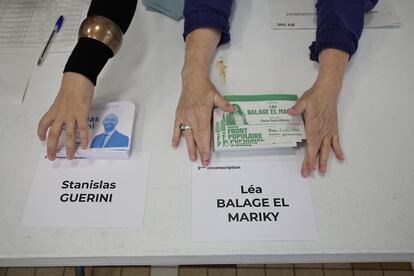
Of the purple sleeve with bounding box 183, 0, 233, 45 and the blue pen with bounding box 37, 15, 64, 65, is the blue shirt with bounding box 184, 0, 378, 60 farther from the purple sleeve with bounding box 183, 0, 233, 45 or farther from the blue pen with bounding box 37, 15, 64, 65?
the blue pen with bounding box 37, 15, 64, 65

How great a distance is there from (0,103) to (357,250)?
0.81 meters

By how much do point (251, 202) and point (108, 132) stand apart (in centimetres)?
33

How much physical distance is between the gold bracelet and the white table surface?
104 millimetres

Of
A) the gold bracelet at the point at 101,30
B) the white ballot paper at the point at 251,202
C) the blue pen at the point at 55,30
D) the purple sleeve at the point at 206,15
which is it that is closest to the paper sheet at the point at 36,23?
the blue pen at the point at 55,30

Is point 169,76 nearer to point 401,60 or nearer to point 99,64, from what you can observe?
point 99,64

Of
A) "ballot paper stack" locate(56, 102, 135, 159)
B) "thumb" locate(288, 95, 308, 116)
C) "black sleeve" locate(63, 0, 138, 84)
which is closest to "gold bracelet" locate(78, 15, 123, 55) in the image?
"black sleeve" locate(63, 0, 138, 84)

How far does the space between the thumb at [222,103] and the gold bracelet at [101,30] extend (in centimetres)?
26

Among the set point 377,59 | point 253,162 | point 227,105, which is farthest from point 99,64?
point 377,59

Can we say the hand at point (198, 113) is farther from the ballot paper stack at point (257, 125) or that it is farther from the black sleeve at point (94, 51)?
the black sleeve at point (94, 51)

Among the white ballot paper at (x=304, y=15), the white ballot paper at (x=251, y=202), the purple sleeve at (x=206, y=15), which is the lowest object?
the white ballot paper at (x=251, y=202)

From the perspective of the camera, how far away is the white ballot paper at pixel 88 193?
55 cm

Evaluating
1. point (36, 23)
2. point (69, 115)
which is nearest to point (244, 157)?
point (69, 115)

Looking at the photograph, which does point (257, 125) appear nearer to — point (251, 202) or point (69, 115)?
point (251, 202)

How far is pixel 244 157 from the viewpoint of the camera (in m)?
0.62
